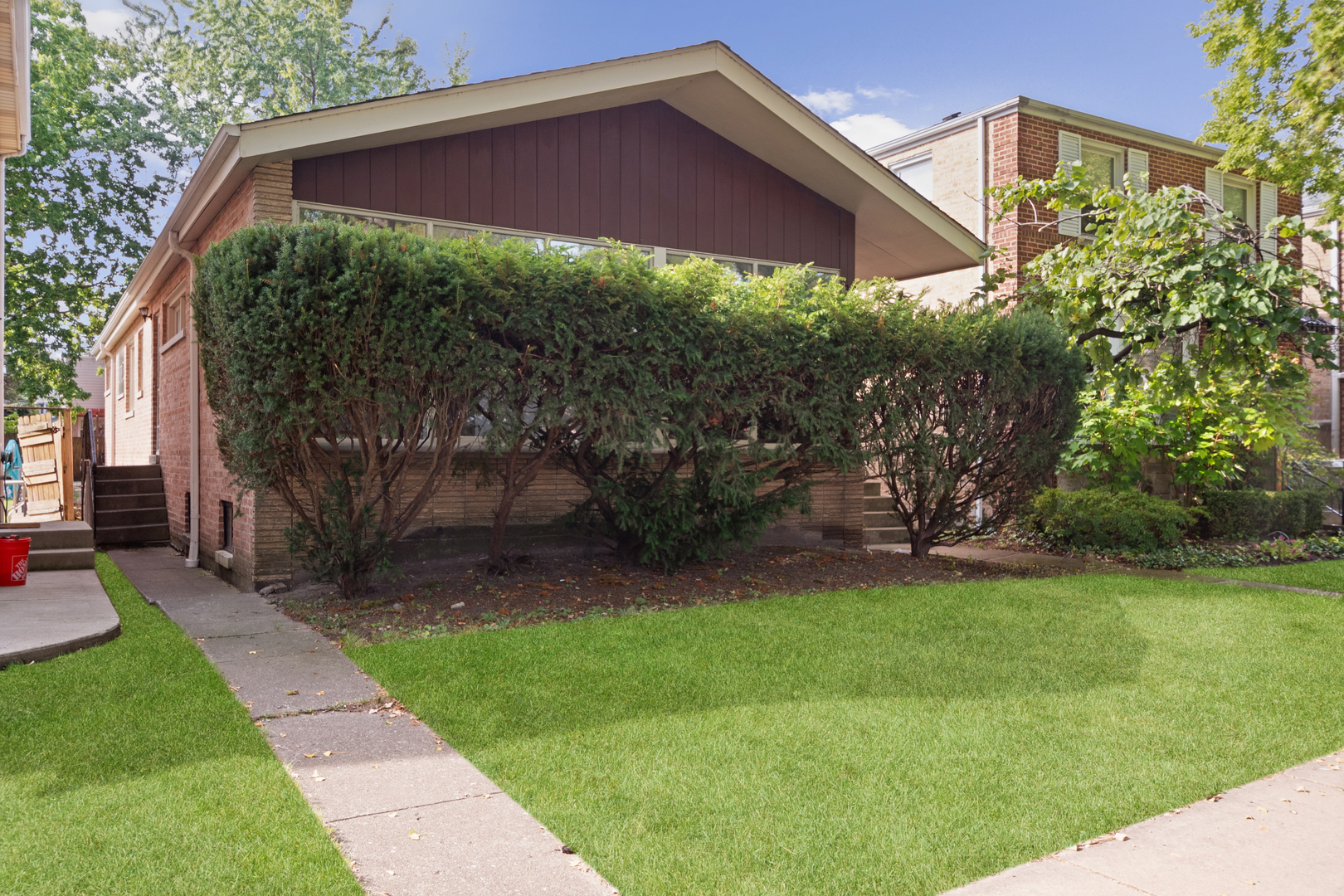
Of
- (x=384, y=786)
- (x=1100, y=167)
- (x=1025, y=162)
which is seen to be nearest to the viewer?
(x=384, y=786)

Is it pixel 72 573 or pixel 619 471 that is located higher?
pixel 619 471

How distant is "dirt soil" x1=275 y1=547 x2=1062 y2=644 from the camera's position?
677 centimetres

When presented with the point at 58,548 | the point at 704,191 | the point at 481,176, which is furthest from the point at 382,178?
the point at 58,548

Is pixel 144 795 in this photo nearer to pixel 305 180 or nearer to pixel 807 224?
pixel 305 180

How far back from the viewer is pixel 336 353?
20.4 ft

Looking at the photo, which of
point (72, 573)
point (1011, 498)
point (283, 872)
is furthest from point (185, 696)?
point (1011, 498)

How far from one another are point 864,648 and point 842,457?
2737mm

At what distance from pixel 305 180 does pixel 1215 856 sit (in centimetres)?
840

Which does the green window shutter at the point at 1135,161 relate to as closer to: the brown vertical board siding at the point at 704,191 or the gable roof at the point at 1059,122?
the gable roof at the point at 1059,122

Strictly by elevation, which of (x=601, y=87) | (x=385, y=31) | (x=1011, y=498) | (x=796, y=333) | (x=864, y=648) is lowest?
(x=864, y=648)

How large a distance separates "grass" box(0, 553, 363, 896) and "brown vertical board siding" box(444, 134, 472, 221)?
5458 millimetres

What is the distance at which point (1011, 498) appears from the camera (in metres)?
9.71

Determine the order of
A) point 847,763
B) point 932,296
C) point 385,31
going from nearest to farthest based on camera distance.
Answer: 1. point 847,763
2. point 932,296
3. point 385,31

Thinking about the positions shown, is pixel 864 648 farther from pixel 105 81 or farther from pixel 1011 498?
pixel 105 81
